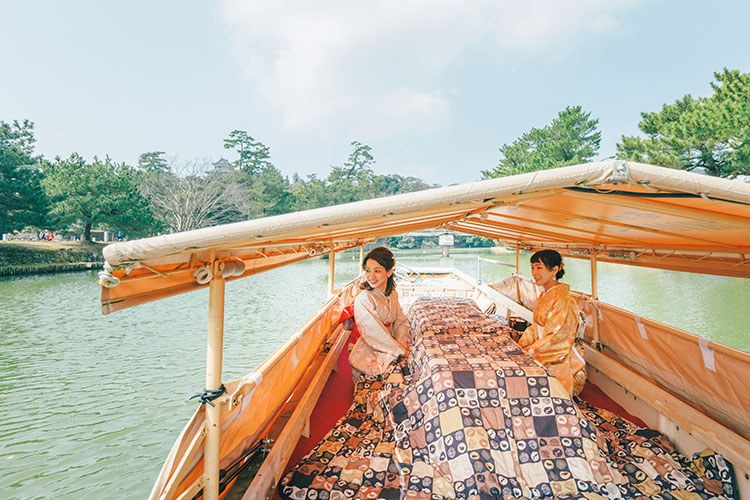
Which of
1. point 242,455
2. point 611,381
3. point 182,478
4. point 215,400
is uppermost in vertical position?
point 215,400

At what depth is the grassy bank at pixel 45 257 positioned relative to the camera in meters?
17.0

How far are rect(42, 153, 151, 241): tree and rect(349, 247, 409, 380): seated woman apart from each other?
22.0 metres

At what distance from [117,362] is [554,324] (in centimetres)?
740

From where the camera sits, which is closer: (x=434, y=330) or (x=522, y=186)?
(x=522, y=186)

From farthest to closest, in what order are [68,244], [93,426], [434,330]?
1. [68,244]
2. [93,426]
3. [434,330]

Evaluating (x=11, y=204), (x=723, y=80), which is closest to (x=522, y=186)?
(x=723, y=80)

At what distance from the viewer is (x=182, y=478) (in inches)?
44.6

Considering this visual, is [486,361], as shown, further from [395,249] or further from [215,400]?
[395,249]

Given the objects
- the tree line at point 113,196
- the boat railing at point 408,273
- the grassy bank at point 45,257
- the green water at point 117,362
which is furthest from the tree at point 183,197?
the boat railing at point 408,273

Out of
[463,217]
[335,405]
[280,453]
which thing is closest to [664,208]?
[463,217]

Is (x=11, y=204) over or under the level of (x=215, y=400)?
over

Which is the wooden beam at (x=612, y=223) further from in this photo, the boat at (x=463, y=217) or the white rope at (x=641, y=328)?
the white rope at (x=641, y=328)

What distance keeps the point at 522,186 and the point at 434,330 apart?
194 cm

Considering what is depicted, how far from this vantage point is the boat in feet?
3.71
